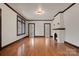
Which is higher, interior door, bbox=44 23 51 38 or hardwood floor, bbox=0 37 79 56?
interior door, bbox=44 23 51 38

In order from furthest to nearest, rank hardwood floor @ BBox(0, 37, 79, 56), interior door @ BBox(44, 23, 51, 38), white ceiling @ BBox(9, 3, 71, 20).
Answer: interior door @ BBox(44, 23, 51, 38)
white ceiling @ BBox(9, 3, 71, 20)
hardwood floor @ BBox(0, 37, 79, 56)

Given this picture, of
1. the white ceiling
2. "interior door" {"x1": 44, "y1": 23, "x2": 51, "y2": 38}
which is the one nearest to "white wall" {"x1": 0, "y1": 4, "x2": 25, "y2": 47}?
the white ceiling

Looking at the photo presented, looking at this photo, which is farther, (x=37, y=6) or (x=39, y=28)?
(x=39, y=28)

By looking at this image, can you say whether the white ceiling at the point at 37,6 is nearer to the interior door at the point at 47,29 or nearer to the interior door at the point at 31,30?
the interior door at the point at 31,30

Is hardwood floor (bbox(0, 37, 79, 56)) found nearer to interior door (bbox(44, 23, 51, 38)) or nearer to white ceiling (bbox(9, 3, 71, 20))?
white ceiling (bbox(9, 3, 71, 20))

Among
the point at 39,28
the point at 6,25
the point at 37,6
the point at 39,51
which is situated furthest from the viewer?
the point at 39,28

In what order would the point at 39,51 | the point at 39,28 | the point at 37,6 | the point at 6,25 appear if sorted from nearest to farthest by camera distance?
1. the point at 39,51
2. the point at 6,25
3. the point at 37,6
4. the point at 39,28

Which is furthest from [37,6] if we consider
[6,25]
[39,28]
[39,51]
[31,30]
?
[31,30]

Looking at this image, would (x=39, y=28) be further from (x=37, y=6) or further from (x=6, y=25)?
(x=6, y=25)

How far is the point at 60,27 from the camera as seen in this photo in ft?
32.6

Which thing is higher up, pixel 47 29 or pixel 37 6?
pixel 37 6

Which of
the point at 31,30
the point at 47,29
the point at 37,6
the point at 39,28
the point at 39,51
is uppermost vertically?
the point at 37,6

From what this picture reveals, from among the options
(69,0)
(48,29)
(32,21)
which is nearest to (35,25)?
(32,21)

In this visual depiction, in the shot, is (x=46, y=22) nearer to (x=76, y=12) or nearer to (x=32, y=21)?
(x=32, y=21)
